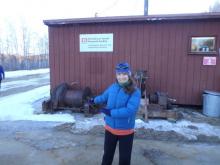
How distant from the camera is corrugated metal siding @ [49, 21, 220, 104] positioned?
310 inches

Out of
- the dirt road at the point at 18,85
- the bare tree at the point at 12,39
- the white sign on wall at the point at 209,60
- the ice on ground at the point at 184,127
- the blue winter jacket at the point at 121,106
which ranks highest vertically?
the bare tree at the point at 12,39

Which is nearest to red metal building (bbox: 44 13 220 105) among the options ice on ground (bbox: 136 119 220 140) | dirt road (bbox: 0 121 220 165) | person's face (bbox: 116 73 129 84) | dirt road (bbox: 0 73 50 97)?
ice on ground (bbox: 136 119 220 140)

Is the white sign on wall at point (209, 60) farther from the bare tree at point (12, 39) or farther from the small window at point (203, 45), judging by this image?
the bare tree at point (12, 39)

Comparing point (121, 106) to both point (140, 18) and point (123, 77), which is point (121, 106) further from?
point (140, 18)

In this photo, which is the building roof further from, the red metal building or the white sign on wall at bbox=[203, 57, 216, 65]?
the white sign on wall at bbox=[203, 57, 216, 65]

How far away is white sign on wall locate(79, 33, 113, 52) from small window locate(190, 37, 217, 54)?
99.3 inches

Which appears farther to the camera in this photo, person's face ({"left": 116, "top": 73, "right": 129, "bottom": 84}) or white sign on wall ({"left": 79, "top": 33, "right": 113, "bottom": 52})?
white sign on wall ({"left": 79, "top": 33, "right": 113, "bottom": 52})

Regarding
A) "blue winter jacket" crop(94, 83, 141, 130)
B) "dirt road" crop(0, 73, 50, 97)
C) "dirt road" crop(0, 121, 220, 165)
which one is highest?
"blue winter jacket" crop(94, 83, 141, 130)

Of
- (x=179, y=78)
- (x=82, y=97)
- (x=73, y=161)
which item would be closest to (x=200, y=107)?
(x=179, y=78)

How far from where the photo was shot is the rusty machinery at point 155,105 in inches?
269

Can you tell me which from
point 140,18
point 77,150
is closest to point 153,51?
point 140,18

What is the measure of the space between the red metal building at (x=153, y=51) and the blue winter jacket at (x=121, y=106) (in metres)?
4.96

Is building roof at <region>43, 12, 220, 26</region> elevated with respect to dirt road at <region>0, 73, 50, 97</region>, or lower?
elevated

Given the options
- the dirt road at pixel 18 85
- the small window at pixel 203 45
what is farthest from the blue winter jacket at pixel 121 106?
the dirt road at pixel 18 85
